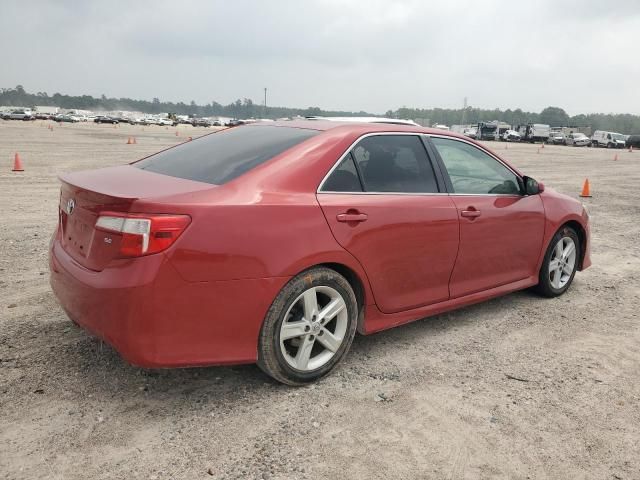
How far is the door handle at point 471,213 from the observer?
4.28 m

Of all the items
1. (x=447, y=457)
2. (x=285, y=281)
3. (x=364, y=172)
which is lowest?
(x=447, y=457)

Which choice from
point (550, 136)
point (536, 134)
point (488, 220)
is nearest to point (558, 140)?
point (536, 134)

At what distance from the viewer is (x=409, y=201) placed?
394cm

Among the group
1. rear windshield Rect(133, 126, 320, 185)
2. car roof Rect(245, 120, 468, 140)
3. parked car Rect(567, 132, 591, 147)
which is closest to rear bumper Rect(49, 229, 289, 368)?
rear windshield Rect(133, 126, 320, 185)

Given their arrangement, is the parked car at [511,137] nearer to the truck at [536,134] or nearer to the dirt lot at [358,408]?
the truck at [536,134]

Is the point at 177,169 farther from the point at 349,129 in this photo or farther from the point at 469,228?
the point at 469,228

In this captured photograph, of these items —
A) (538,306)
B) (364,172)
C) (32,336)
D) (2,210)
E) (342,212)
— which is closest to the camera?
(342,212)

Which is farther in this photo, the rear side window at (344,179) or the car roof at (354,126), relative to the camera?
the car roof at (354,126)

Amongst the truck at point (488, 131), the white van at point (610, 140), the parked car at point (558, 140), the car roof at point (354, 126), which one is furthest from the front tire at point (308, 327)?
the truck at point (488, 131)

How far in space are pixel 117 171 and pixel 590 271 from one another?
5.35 metres

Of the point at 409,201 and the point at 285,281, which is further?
the point at 409,201

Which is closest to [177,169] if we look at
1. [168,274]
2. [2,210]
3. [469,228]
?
[168,274]

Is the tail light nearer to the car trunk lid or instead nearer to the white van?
the car trunk lid

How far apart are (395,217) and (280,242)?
0.97 metres
